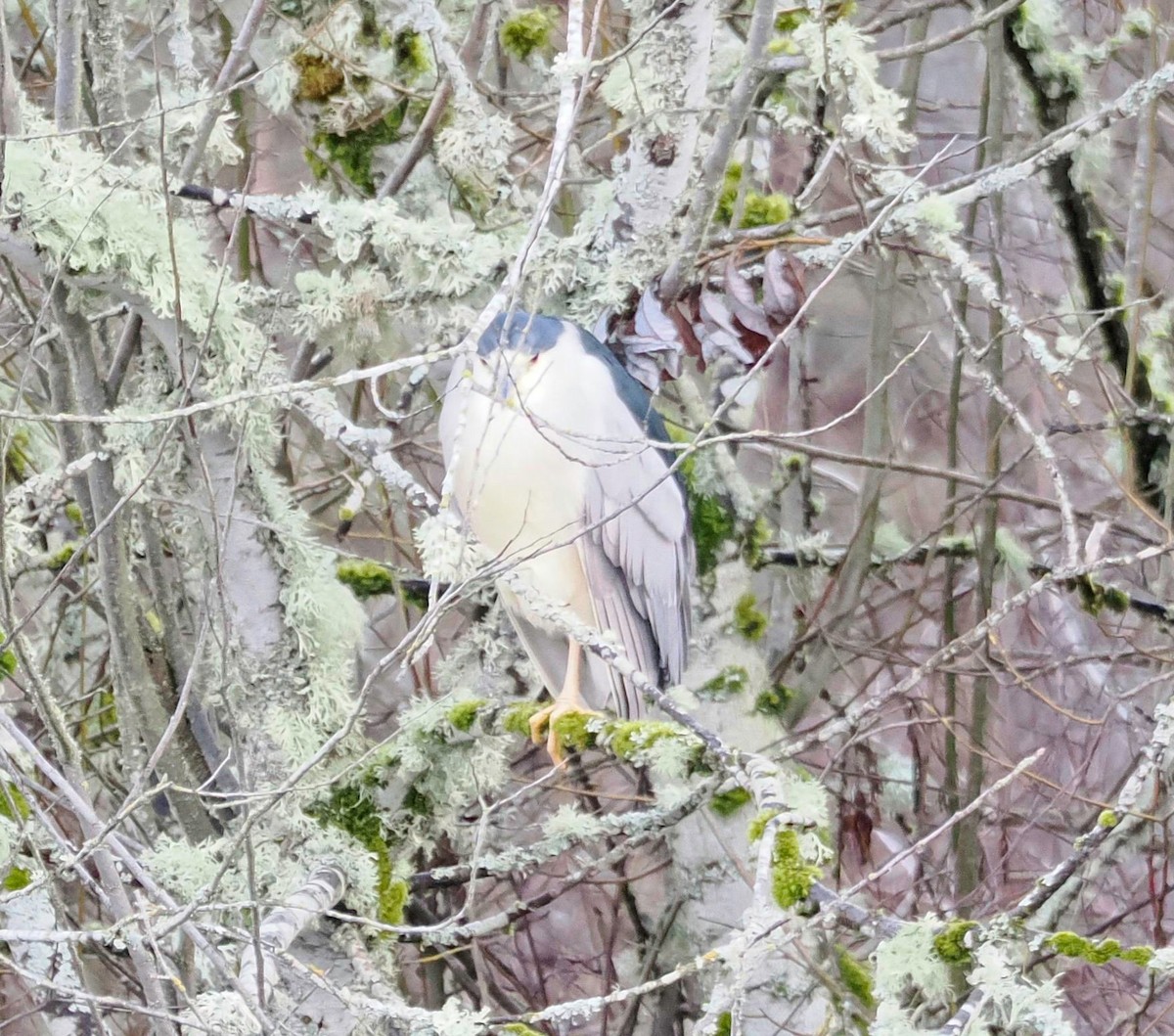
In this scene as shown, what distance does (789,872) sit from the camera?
132 centimetres

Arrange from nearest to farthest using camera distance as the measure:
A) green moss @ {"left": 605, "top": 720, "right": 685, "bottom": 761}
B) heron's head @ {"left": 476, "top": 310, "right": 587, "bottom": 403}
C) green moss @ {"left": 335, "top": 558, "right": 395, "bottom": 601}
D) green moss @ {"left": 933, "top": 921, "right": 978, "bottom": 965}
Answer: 1. green moss @ {"left": 933, "top": 921, "right": 978, "bottom": 965}
2. green moss @ {"left": 605, "top": 720, "right": 685, "bottom": 761}
3. heron's head @ {"left": 476, "top": 310, "right": 587, "bottom": 403}
4. green moss @ {"left": 335, "top": 558, "right": 395, "bottom": 601}

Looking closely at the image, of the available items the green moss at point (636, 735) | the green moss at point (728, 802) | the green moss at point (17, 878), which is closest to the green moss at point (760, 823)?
the green moss at point (636, 735)

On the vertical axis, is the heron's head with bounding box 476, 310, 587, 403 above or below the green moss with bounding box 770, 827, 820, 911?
above

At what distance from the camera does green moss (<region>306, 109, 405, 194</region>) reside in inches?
105

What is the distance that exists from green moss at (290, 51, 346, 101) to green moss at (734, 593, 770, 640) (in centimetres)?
118

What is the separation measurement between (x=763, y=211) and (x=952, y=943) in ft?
6.09

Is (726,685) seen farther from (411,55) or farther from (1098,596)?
(411,55)

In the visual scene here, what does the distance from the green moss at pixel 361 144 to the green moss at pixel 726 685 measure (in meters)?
1.09

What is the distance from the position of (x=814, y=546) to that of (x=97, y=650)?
1.84 metres

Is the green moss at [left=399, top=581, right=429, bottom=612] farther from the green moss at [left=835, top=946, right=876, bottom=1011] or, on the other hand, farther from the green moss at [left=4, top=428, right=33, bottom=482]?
the green moss at [left=835, top=946, right=876, bottom=1011]

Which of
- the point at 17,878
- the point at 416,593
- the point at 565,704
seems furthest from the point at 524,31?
the point at 17,878

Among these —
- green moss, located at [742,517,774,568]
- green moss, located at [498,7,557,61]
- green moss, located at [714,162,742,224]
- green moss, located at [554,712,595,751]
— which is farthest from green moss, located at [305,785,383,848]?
green moss, located at [498,7,557,61]

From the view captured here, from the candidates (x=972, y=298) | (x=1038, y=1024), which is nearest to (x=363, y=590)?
(x=1038, y=1024)

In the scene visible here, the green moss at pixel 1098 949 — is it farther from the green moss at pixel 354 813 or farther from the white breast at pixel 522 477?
the white breast at pixel 522 477
